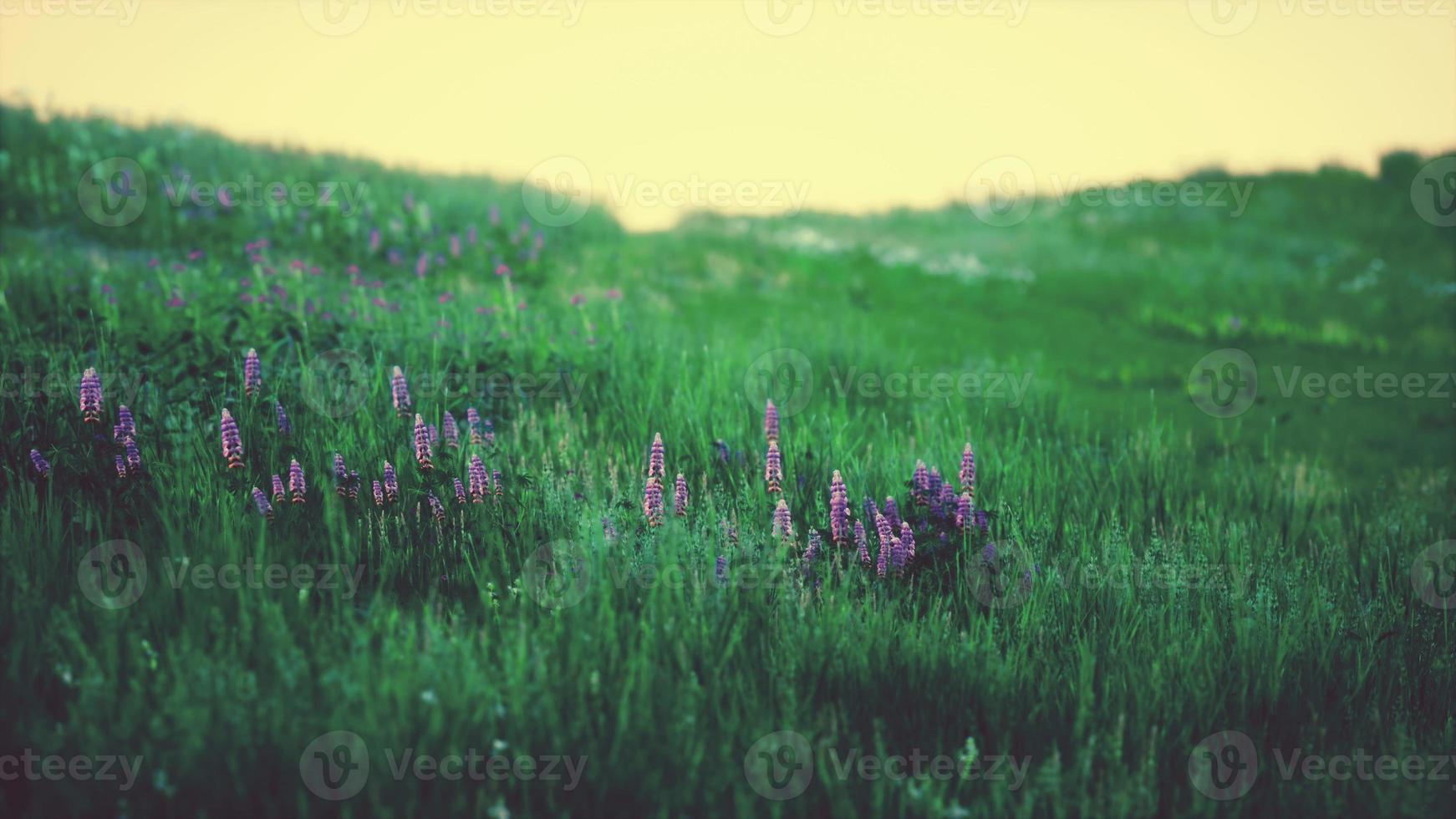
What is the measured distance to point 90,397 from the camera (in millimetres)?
3750

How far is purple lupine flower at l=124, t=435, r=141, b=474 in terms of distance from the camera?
141 inches

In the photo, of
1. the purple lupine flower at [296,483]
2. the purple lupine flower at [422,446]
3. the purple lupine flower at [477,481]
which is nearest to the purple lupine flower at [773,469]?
the purple lupine flower at [477,481]

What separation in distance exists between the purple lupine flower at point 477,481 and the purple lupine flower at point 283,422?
114 cm

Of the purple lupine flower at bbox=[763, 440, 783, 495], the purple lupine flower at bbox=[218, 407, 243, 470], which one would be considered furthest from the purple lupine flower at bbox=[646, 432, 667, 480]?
the purple lupine flower at bbox=[218, 407, 243, 470]

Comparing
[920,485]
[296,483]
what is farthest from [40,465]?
[920,485]

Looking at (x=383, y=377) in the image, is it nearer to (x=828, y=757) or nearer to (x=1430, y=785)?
(x=828, y=757)

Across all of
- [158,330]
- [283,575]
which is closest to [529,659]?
[283,575]

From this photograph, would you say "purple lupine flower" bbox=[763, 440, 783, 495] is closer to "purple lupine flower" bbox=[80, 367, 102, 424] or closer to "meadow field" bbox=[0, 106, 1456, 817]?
"meadow field" bbox=[0, 106, 1456, 817]

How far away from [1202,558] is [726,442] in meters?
2.31

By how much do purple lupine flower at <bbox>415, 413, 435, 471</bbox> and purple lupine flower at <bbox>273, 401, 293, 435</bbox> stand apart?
2.54ft

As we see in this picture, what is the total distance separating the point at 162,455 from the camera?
3.88m

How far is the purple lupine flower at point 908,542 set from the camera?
3500mm

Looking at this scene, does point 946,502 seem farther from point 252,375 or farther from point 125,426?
point 125,426

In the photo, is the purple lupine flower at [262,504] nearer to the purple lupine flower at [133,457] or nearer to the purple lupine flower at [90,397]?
the purple lupine flower at [133,457]
